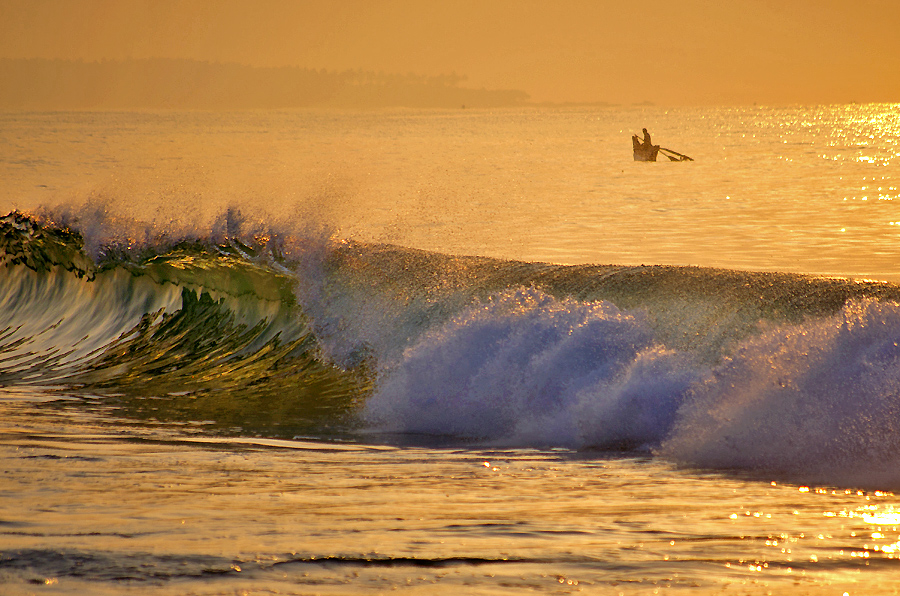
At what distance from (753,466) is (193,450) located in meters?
3.40

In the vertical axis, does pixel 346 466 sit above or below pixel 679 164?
below

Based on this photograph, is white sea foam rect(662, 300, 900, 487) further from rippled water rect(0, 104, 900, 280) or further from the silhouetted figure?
the silhouetted figure

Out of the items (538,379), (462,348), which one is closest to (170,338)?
(462,348)

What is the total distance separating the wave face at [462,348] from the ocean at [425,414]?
0.03 metres

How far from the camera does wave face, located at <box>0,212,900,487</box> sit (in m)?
5.53

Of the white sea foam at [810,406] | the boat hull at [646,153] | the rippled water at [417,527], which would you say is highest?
the boat hull at [646,153]

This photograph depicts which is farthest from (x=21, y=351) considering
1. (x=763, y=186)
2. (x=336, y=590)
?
(x=763, y=186)

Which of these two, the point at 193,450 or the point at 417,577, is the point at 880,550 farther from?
the point at 193,450

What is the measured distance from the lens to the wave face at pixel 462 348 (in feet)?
18.1

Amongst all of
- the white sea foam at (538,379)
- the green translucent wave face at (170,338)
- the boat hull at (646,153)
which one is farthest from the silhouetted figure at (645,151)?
the white sea foam at (538,379)

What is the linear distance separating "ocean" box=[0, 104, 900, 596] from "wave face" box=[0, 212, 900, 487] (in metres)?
0.03

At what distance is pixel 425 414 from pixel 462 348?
864 mm

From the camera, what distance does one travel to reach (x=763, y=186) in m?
31.9

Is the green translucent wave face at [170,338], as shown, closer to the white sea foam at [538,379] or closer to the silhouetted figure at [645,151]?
the white sea foam at [538,379]
